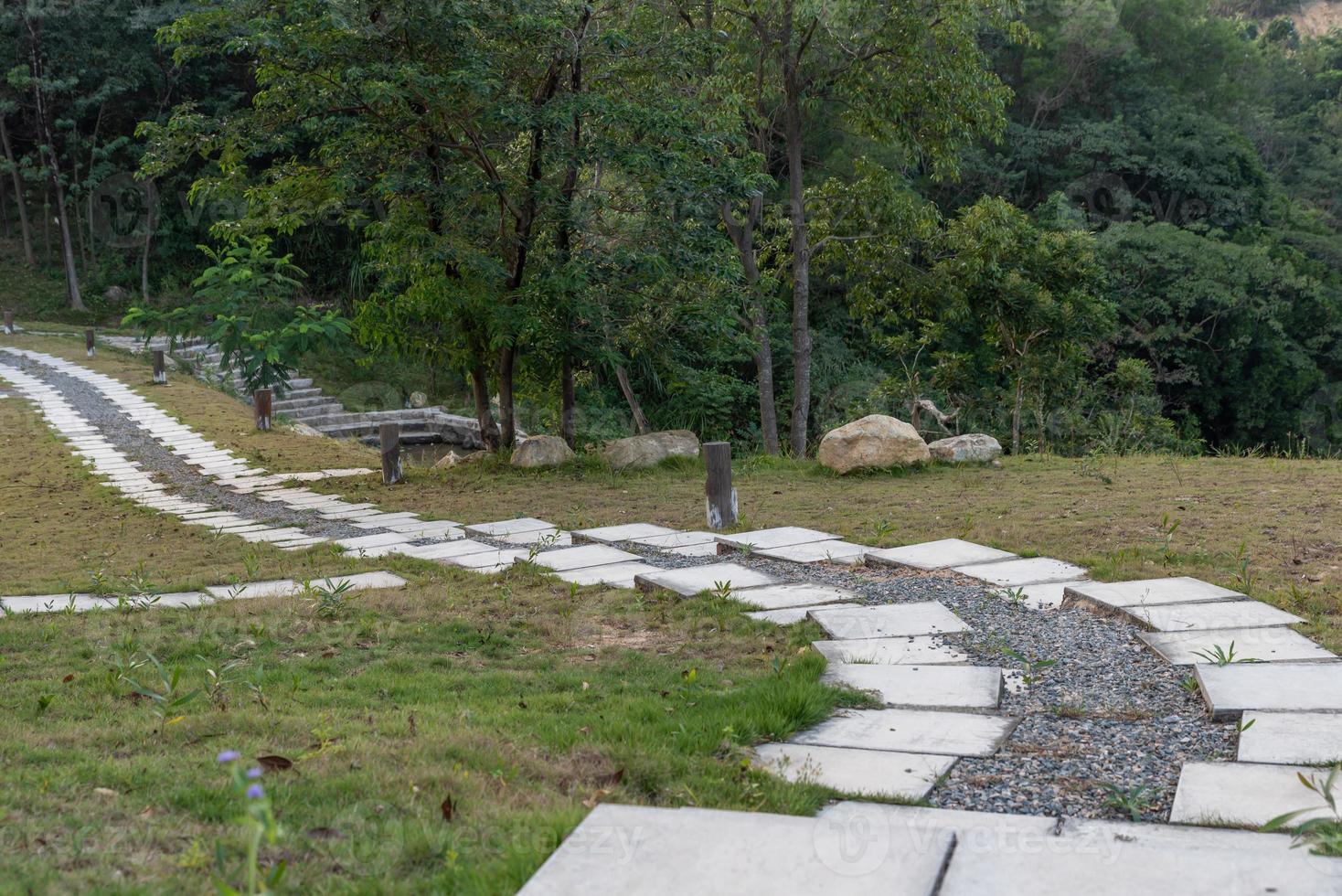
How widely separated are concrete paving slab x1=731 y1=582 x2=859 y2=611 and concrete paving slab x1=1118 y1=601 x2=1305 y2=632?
111 cm

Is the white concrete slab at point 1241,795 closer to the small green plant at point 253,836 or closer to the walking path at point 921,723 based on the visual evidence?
the walking path at point 921,723

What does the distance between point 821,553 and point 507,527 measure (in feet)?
7.38

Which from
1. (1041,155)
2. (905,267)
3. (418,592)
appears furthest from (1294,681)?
(1041,155)

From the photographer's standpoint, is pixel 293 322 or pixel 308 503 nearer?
pixel 308 503

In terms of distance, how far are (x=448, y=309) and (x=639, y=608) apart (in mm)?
4936

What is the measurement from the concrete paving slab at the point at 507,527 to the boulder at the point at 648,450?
2.47 metres

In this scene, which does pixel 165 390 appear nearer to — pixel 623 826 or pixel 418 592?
pixel 418 592

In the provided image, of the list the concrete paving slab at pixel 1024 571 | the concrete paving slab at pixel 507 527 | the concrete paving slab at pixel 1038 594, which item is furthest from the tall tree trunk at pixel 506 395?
the concrete paving slab at pixel 1038 594

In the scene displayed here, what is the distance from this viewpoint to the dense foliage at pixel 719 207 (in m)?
8.48

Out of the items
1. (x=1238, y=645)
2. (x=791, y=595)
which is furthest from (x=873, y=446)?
(x=1238, y=645)

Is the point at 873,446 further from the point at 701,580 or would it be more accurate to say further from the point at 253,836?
the point at 253,836

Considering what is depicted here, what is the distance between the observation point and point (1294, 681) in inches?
123

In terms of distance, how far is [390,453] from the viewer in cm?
931

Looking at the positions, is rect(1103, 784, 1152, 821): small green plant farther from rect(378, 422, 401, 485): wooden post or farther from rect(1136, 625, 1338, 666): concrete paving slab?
rect(378, 422, 401, 485): wooden post
